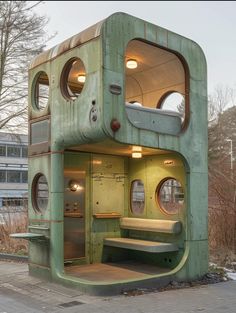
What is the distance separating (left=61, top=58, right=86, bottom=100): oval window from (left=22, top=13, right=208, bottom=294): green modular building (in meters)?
0.03

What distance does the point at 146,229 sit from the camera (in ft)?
33.6

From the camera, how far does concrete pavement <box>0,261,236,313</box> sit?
7.32 metres

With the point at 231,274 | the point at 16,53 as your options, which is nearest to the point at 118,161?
the point at 231,274

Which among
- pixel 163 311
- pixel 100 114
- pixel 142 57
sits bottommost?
pixel 163 311

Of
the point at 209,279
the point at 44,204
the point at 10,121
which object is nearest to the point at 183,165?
the point at 209,279

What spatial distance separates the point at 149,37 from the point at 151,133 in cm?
191

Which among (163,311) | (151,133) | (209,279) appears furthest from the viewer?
(209,279)

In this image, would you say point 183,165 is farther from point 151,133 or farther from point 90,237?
point 90,237

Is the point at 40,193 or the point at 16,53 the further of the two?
the point at 16,53

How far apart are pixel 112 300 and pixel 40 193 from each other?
3241 millimetres

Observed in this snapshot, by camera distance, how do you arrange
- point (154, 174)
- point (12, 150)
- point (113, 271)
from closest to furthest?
point (113, 271) → point (154, 174) → point (12, 150)

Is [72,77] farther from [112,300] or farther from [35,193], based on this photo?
[112,300]

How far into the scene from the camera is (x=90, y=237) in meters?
10.5

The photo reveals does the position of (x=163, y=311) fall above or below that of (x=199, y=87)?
below
